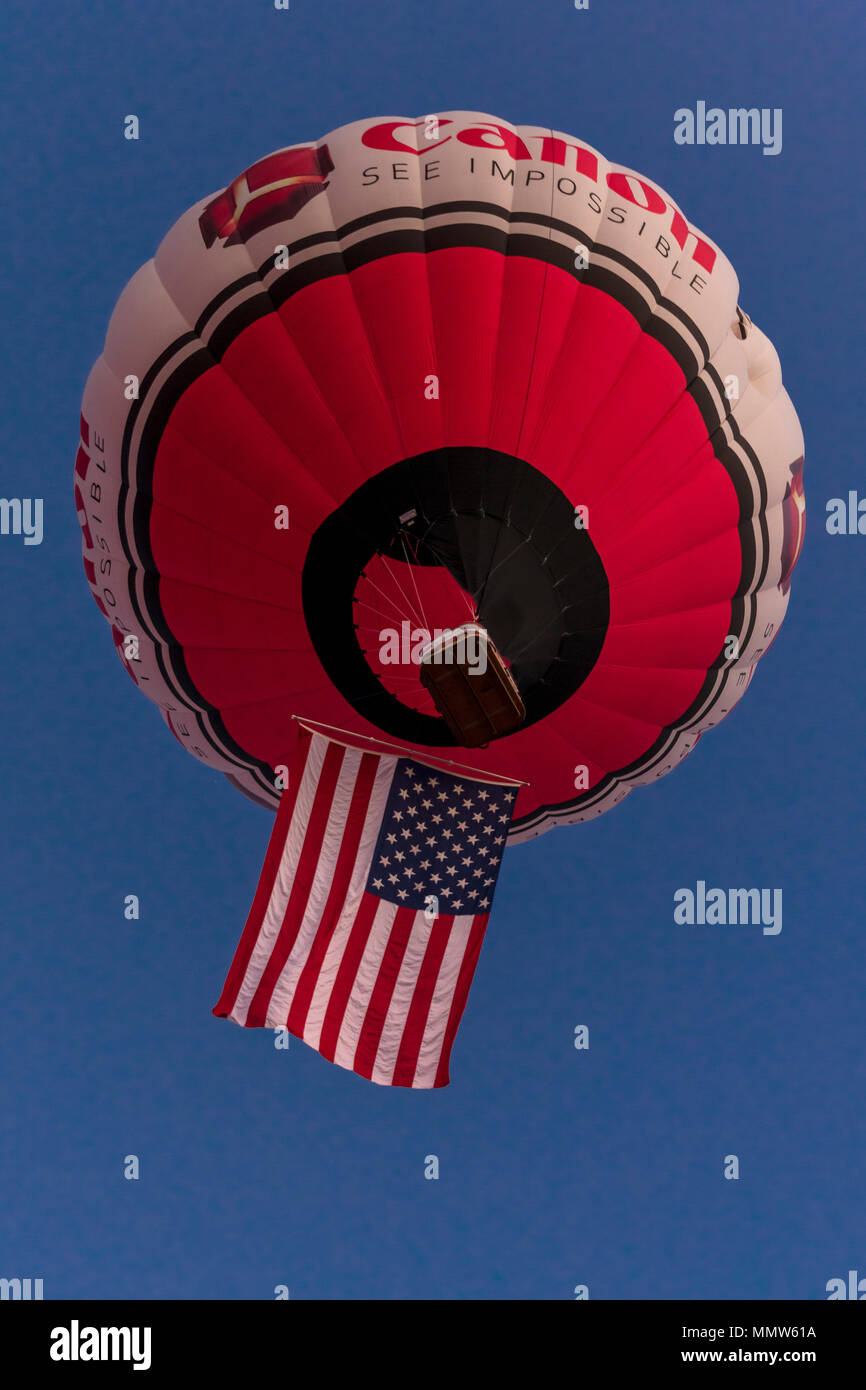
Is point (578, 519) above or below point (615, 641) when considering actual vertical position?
above

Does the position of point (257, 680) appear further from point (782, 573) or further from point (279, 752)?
→ point (782, 573)

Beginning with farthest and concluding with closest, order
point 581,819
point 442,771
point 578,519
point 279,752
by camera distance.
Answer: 1. point 581,819
2. point 279,752
3. point 442,771
4. point 578,519

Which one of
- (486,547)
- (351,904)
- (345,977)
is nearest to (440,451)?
(486,547)

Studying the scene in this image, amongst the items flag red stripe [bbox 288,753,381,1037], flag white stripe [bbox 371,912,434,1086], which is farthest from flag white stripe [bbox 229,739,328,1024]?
flag white stripe [bbox 371,912,434,1086]

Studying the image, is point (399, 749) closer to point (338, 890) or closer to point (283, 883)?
point (338, 890)

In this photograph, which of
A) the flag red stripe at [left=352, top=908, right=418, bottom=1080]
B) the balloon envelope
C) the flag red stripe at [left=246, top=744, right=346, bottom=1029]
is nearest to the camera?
the balloon envelope

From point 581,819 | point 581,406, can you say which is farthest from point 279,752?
point 581,406

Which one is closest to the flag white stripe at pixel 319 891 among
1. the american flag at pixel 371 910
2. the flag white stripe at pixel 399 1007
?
the american flag at pixel 371 910

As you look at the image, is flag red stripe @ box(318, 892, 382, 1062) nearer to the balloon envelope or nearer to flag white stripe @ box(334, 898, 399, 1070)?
flag white stripe @ box(334, 898, 399, 1070)
